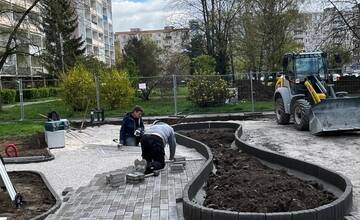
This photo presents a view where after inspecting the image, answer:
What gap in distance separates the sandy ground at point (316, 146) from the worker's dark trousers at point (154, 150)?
330 cm

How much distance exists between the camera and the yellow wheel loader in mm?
14602

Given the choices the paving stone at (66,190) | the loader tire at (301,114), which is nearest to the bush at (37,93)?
the loader tire at (301,114)

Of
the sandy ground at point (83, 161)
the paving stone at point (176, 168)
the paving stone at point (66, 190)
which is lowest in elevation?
the sandy ground at point (83, 161)

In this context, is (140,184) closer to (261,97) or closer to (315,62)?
(315,62)

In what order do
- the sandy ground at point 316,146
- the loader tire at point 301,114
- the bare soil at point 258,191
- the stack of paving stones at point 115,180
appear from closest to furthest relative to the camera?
1. the bare soil at point 258,191
2. the stack of paving stones at point 115,180
3. the sandy ground at point 316,146
4. the loader tire at point 301,114

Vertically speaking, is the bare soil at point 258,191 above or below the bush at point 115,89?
below

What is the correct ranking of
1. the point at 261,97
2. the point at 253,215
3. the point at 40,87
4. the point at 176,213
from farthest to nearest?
the point at 40,87 → the point at 261,97 → the point at 176,213 → the point at 253,215

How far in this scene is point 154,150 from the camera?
1002 centimetres

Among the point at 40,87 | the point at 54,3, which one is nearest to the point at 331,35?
the point at 54,3

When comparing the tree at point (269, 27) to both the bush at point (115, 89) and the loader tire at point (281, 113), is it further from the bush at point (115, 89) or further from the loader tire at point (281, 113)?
the loader tire at point (281, 113)

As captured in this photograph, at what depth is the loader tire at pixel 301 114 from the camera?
51.7 ft

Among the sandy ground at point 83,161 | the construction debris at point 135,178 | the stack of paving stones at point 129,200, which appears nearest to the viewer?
the stack of paving stones at point 129,200

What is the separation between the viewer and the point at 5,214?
7324 mm

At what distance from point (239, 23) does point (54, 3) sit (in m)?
14.1
